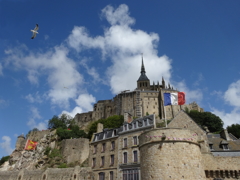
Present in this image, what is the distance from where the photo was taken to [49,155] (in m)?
34.4

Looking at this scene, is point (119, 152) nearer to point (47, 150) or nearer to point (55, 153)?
point (55, 153)

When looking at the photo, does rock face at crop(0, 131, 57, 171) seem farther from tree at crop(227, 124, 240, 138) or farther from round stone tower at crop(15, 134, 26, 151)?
tree at crop(227, 124, 240, 138)

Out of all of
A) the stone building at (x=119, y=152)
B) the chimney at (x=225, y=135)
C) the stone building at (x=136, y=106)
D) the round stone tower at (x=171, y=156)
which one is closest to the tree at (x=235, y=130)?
the stone building at (x=136, y=106)

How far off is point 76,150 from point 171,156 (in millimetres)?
25209

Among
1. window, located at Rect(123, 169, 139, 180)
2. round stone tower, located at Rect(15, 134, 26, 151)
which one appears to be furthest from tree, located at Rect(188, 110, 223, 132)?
round stone tower, located at Rect(15, 134, 26, 151)

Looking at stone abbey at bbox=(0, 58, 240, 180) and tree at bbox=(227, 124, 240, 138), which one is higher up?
tree at bbox=(227, 124, 240, 138)

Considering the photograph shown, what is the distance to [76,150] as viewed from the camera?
33281 millimetres

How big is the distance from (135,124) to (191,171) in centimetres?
1397

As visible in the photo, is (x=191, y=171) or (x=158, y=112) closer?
(x=191, y=171)

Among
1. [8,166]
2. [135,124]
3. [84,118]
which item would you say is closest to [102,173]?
[135,124]

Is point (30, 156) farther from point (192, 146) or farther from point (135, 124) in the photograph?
point (192, 146)

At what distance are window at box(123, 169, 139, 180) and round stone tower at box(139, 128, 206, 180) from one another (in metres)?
10.5

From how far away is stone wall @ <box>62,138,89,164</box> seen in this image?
32406 millimetres

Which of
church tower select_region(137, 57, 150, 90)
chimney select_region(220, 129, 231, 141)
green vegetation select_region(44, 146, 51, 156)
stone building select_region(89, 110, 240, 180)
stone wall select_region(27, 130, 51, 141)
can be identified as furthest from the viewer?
church tower select_region(137, 57, 150, 90)
